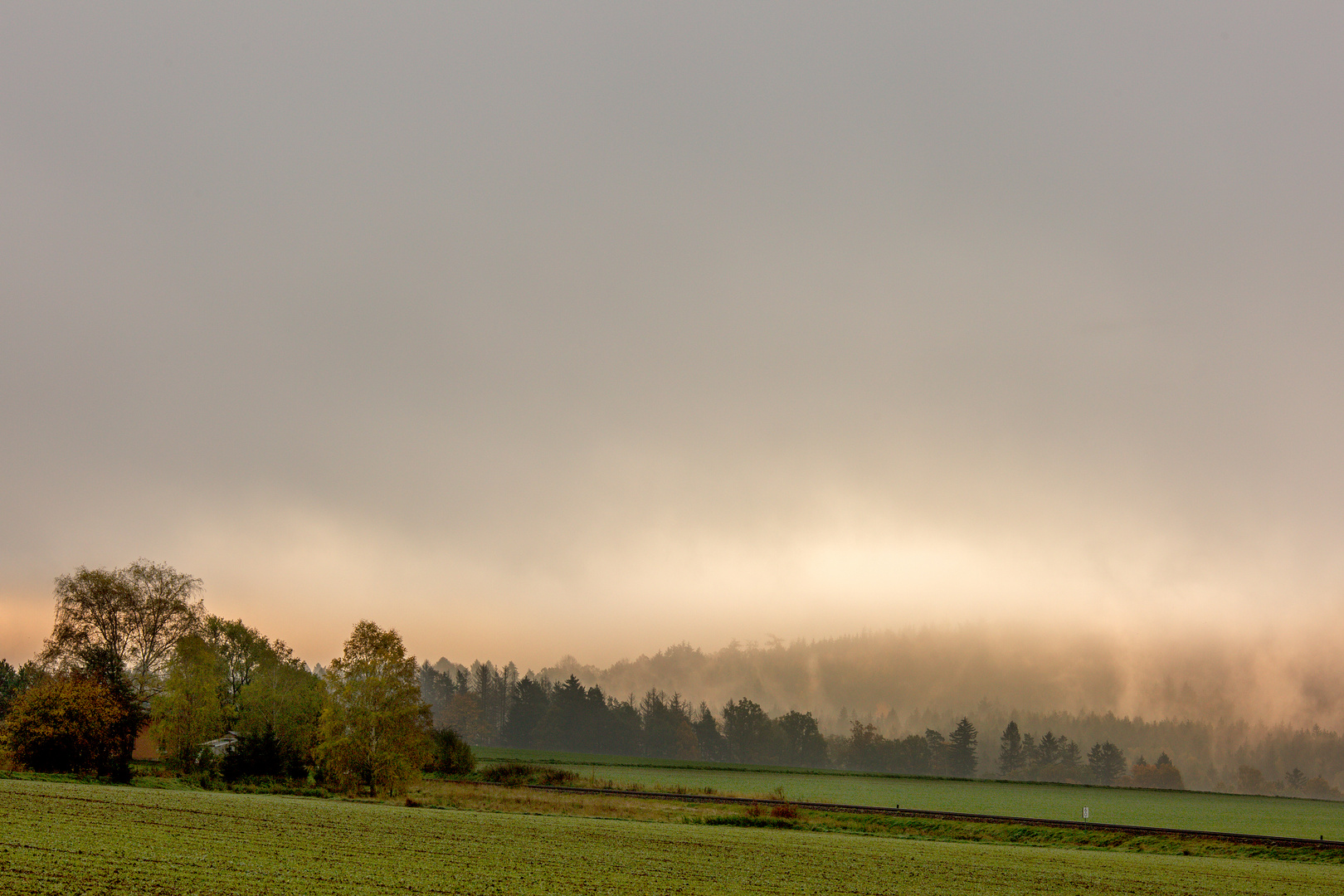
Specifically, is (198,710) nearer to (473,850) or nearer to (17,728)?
(17,728)

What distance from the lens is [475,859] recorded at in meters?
28.3

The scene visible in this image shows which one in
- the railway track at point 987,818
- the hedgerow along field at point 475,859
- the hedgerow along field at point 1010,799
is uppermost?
the hedgerow along field at point 475,859

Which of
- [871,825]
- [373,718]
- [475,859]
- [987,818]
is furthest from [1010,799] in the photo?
[475,859]

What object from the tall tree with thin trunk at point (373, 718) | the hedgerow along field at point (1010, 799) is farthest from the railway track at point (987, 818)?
the tall tree with thin trunk at point (373, 718)

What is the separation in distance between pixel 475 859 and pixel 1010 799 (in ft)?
298

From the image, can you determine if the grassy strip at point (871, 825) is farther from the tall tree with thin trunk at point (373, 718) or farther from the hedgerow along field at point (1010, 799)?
the hedgerow along field at point (1010, 799)

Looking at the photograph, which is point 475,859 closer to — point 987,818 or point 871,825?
point 871,825

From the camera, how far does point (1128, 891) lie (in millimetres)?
29125

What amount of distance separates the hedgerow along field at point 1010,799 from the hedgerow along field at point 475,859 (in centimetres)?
3685

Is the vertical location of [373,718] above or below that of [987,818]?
above

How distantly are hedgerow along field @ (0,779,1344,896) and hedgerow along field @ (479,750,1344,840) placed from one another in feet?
121

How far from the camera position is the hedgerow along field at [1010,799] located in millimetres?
75062

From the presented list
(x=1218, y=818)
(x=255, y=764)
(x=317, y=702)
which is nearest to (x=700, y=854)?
(x=255, y=764)

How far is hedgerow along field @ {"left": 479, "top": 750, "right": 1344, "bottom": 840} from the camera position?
75.1 m
